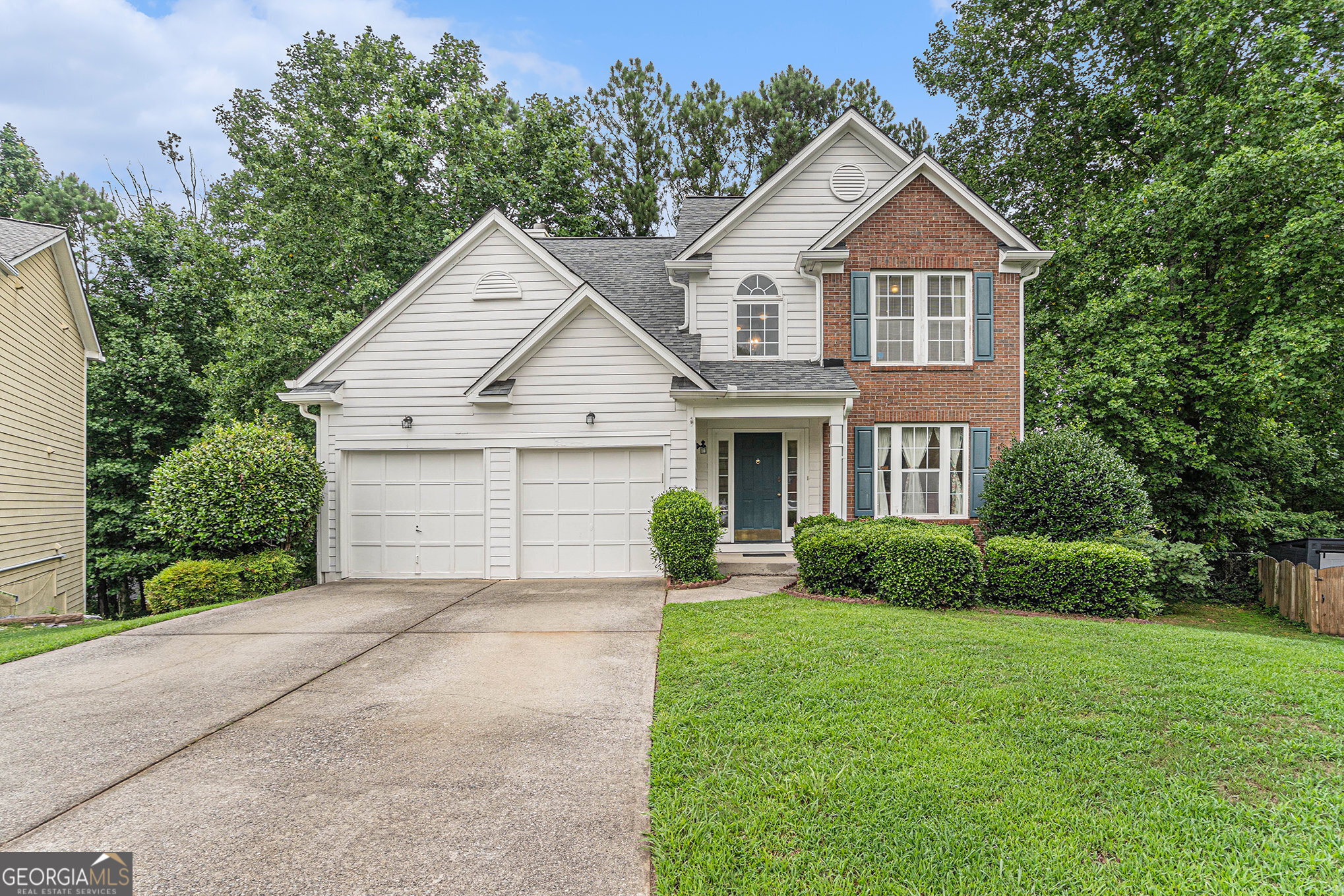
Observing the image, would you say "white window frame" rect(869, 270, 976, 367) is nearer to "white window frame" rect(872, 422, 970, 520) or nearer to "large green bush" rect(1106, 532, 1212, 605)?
"white window frame" rect(872, 422, 970, 520)

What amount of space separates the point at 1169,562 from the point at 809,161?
33.2 ft

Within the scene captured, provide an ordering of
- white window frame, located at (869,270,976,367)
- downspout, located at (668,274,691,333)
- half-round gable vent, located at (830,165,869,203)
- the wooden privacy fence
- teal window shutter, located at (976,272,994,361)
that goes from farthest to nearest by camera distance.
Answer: half-round gable vent, located at (830,165,869,203), downspout, located at (668,274,691,333), white window frame, located at (869,270,976,367), teal window shutter, located at (976,272,994,361), the wooden privacy fence

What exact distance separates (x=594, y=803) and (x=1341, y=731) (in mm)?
4866

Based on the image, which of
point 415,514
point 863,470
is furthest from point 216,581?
point 863,470

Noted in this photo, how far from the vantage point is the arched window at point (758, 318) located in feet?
39.0

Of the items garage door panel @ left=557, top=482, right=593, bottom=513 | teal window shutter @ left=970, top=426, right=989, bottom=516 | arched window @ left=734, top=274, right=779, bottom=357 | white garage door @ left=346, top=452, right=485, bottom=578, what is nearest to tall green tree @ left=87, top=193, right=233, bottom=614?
white garage door @ left=346, top=452, right=485, bottom=578

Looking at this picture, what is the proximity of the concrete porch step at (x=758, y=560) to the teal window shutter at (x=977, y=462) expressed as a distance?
3.60 m

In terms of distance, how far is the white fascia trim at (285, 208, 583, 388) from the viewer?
1085cm

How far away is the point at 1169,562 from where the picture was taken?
1033 centimetres

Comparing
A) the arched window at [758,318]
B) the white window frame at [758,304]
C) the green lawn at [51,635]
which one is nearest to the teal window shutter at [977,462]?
the white window frame at [758,304]

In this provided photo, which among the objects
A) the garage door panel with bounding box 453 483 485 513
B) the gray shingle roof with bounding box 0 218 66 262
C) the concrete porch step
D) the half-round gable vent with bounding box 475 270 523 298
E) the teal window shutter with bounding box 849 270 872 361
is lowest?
the concrete porch step

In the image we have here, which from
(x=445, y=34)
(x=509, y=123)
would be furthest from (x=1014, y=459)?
(x=445, y=34)

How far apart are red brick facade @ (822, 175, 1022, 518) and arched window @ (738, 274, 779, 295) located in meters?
1.12

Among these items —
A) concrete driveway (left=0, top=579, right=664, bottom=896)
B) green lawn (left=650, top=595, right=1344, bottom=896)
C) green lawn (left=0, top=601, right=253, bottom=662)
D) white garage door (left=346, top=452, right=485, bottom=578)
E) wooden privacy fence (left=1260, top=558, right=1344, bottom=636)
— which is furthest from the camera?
white garage door (left=346, top=452, right=485, bottom=578)
